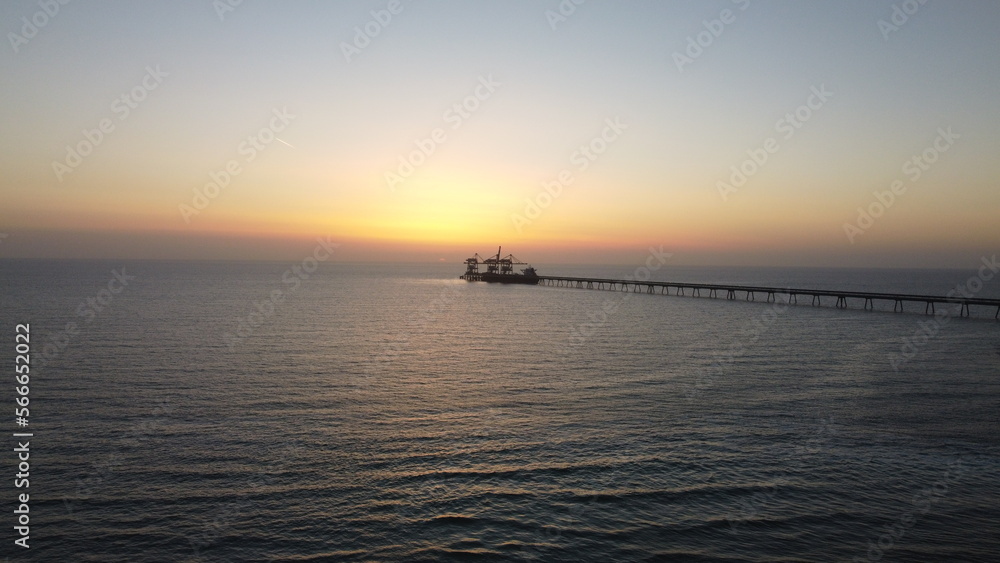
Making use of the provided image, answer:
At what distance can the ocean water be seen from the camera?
13719 mm

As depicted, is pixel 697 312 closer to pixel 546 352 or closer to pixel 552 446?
pixel 546 352

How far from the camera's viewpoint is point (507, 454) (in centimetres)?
1942

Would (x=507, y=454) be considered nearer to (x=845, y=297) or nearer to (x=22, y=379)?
(x=22, y=379)

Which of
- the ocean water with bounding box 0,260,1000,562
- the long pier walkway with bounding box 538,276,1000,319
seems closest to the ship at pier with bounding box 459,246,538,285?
the long pier walkway with bounding box 538,276,1000,319

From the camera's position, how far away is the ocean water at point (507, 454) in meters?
13.7

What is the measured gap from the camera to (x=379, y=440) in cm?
2083

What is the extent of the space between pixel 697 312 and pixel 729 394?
163 ft

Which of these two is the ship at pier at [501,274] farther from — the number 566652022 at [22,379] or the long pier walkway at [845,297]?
the number 566652022 at [22,379]

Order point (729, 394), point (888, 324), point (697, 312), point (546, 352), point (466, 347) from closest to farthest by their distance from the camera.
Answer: point (729, 394) → point (546, 352) → point (466, 347) → point (888, 324) → point (697, 312)

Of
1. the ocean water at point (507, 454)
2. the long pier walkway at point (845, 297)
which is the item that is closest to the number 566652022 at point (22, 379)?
the ocean water at point (507, 454)

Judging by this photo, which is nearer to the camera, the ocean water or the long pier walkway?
the ocean water

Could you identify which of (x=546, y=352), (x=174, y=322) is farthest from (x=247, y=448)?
(x=174, y=322)

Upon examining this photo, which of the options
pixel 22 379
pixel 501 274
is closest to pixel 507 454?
pixel 22 379

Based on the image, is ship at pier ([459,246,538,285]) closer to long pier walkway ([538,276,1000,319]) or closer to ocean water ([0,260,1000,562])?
long pier walkway ([538,276,1000,319])
